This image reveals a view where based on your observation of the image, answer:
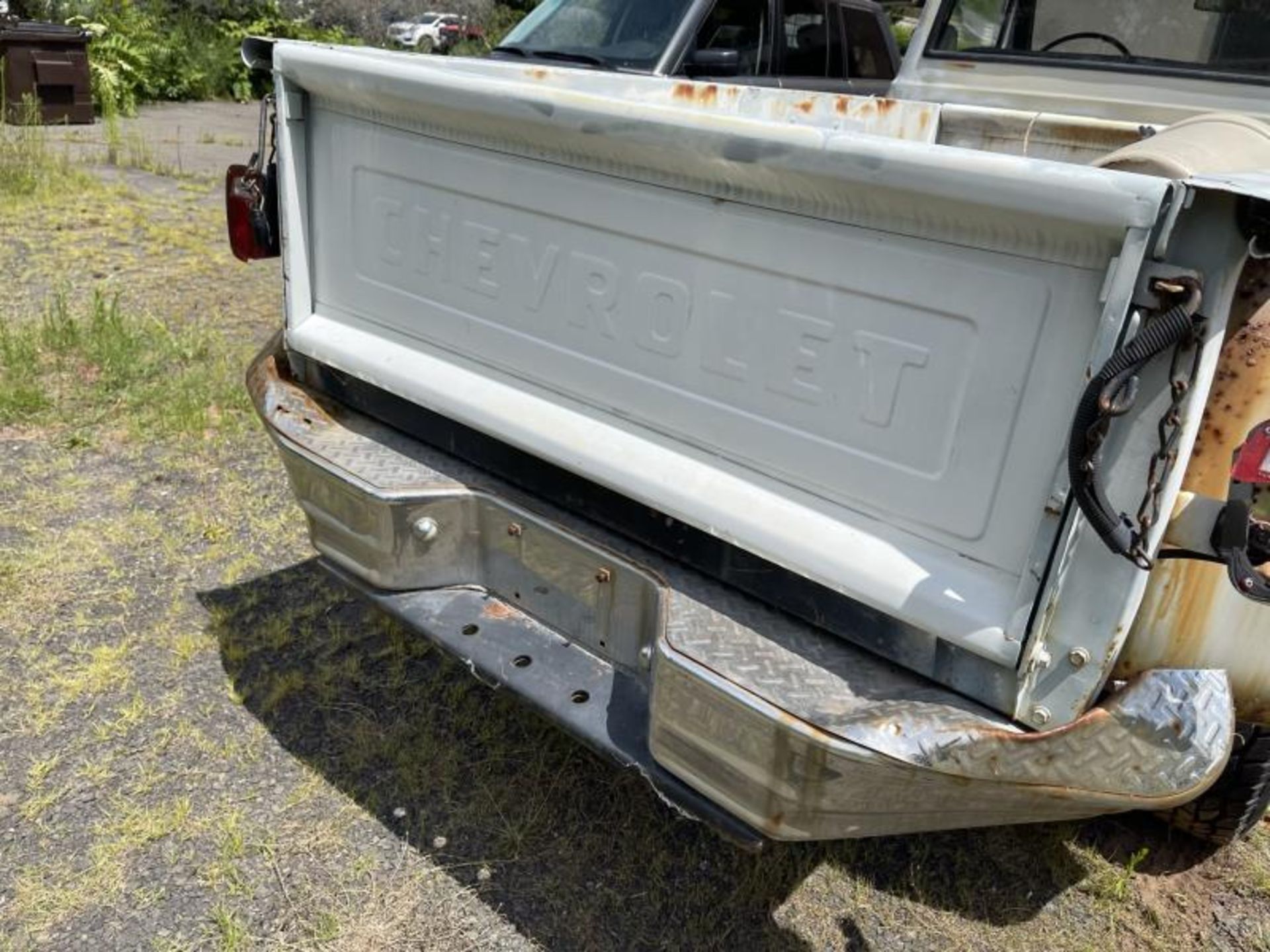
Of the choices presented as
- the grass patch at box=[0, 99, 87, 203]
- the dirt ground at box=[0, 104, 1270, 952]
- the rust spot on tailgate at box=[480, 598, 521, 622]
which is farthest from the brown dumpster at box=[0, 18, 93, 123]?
the rust spot on tailgate at box=[480, 598, 521, 622]

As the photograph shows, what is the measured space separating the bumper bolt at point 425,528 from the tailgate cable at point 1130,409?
1412 mm

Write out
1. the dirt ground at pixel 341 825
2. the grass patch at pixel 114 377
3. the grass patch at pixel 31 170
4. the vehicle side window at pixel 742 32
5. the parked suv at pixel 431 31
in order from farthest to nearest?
the parked suv at pixel 431 31, the grass patch at pixel 31 170, the vehicle side window at pixel 742 32, the grass patch at pixel 114 377, the dirt ground at pixel 341 825

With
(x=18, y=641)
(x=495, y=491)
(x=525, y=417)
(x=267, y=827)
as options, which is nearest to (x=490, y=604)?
(x=495, y=491)

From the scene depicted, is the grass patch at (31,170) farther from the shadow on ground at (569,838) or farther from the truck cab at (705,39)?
the shadow on ground at (569,838)

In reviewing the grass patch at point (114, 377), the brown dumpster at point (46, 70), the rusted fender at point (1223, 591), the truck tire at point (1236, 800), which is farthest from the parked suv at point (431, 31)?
the rusted fender at point (1223, 591)

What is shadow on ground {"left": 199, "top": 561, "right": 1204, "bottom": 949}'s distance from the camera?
2531 millimetres

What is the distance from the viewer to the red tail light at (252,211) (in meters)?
2.84

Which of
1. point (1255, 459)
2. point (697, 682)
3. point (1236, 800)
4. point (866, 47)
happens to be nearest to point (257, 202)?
point (697, 682)

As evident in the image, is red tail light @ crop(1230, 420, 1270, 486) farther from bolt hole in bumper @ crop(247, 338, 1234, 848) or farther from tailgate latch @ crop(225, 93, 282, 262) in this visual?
tailgate latch @ crop(225, 93, 282, 262)

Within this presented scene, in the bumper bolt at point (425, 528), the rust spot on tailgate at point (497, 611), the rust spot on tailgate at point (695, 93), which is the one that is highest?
the rust spot on tailgate at point (695, 93)

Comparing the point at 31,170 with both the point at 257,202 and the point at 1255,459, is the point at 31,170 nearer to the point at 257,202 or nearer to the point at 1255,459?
the point at 257,202

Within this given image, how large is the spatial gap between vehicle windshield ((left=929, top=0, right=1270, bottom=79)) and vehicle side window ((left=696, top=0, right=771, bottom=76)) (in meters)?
2.63

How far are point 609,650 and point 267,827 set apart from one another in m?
1.03

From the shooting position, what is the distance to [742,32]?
651cm
